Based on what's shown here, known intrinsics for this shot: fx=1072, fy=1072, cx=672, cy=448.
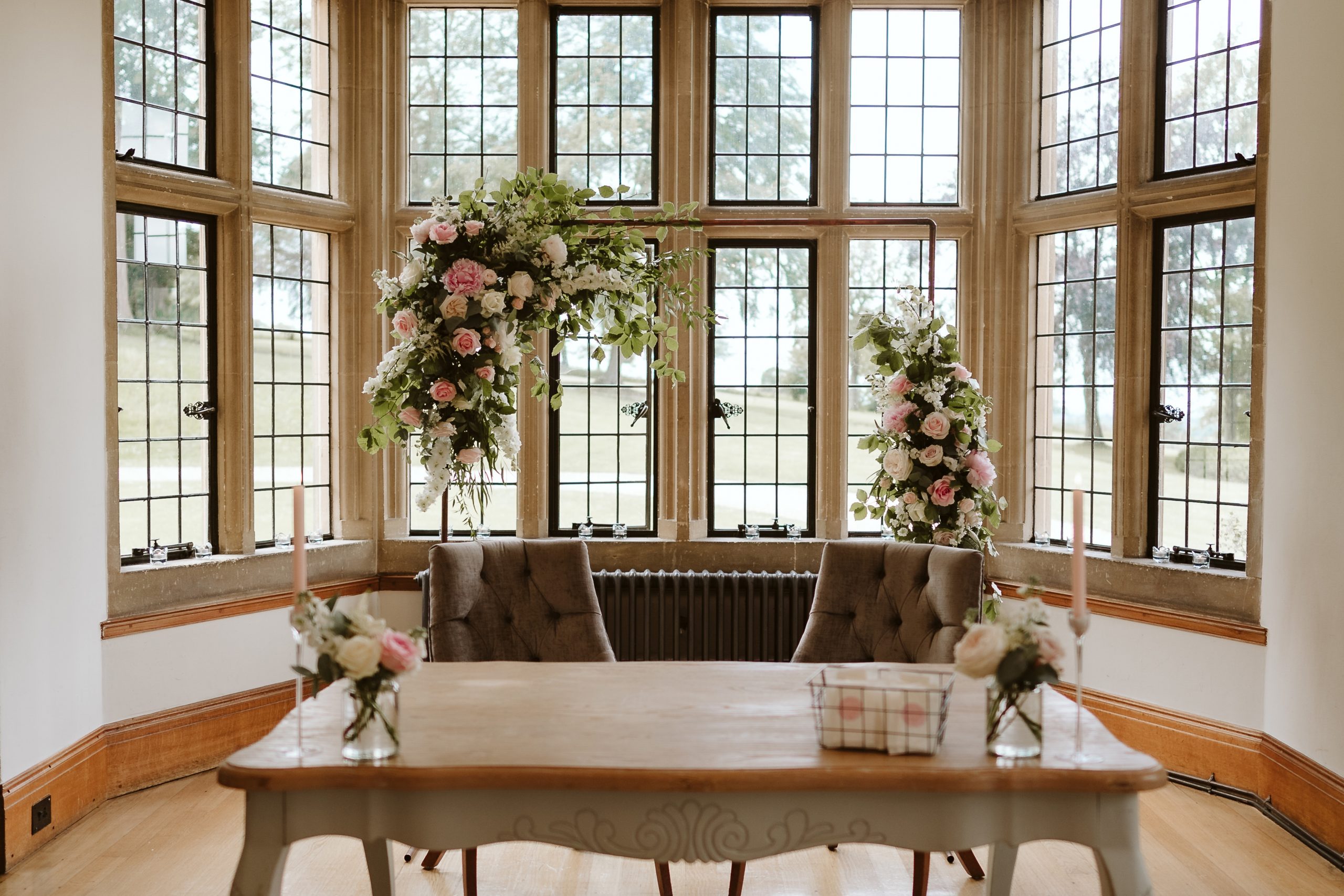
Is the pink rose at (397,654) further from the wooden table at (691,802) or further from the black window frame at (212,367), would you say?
the black window frame at (212,367)

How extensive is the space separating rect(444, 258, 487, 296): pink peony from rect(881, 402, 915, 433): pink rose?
1.66 meters

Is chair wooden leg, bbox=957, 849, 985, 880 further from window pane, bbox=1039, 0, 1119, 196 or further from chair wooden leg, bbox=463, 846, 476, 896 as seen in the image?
window pane, bbox=1039, 0, 1119, 196

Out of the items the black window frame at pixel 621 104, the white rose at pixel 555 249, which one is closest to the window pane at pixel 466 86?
the black window frame at pixel 621 104

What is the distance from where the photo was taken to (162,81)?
15.2ft

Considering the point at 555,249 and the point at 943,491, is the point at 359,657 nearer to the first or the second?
the point at 555,249

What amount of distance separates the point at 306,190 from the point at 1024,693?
4388mm

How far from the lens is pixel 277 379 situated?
516cm

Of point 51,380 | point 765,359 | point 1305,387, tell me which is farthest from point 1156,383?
point 51,380

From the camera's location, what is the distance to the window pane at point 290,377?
5094mm

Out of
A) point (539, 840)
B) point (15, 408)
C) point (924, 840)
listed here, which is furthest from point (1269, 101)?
point (15, 408)

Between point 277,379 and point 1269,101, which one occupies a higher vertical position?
point 1269,101

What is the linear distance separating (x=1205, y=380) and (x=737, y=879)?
312cm

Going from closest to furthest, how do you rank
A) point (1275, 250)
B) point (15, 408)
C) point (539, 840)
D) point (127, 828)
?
point (539, 840) < point (15, 408) < point (127, 828) < point (1275, 250)

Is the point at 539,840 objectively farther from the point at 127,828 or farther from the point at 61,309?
the point at 61,309
